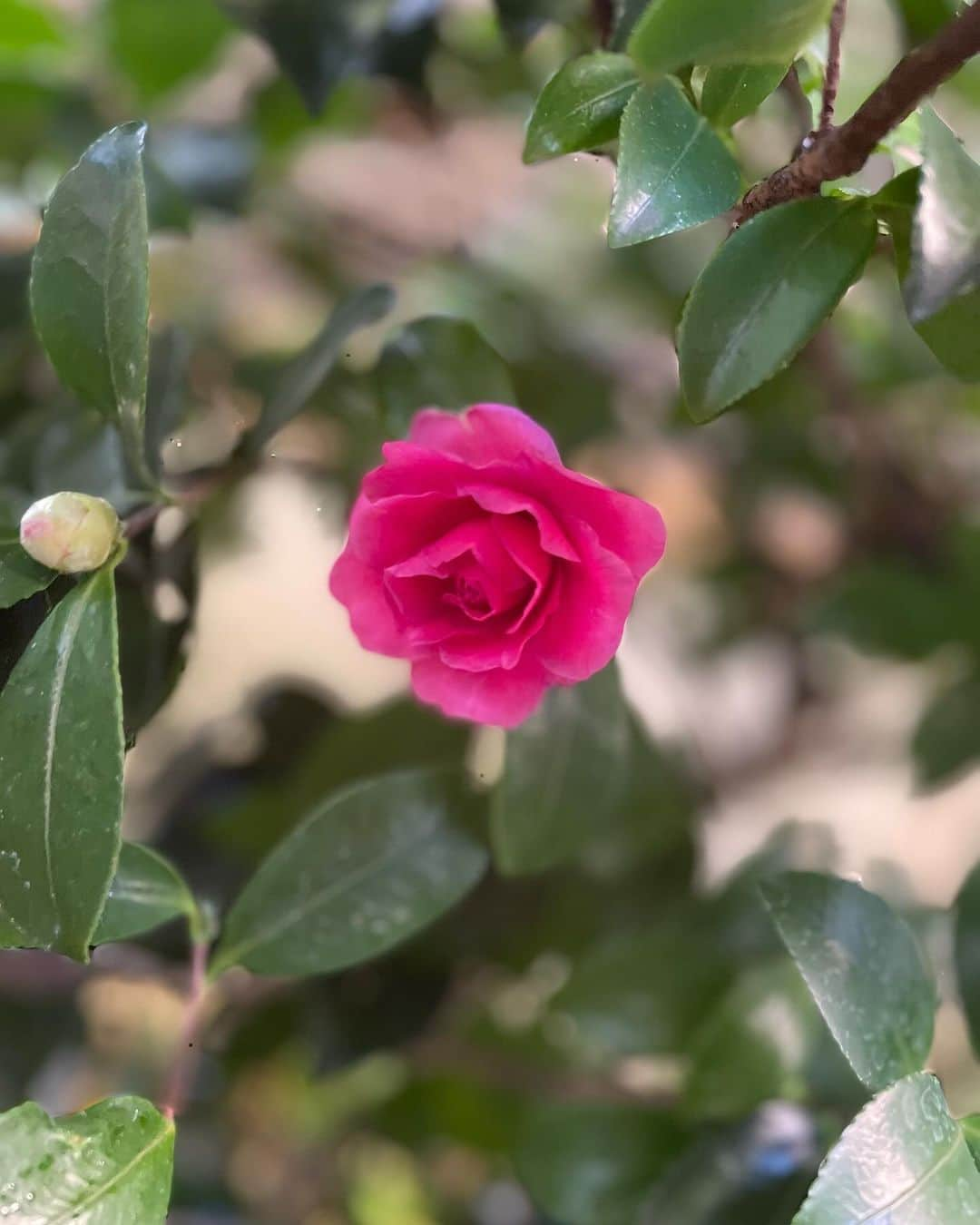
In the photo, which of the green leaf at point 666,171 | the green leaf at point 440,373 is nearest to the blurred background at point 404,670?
the green leaf at point 440,373

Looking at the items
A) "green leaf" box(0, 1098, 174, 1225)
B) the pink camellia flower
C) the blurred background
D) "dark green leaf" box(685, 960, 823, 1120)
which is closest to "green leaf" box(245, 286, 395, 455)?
the blurred background

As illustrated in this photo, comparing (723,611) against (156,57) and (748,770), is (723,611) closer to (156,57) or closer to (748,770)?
(748,770)

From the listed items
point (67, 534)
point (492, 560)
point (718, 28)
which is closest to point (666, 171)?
point (718, 28)

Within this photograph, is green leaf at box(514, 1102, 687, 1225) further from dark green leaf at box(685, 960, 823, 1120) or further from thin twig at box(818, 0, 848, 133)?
thin twig at box(818, 0, 848, 133)

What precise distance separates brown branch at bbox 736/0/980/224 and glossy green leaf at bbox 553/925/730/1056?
1.76 feet

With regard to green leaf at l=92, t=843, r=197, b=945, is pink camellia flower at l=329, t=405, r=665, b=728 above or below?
above

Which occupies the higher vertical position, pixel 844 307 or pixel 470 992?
pixel 844 307

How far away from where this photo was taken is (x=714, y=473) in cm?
139

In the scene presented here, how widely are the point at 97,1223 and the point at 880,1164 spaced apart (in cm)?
30

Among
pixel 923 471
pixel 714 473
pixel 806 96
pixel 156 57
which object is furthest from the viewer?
pixel 714 473

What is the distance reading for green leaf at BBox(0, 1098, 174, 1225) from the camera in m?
0.44

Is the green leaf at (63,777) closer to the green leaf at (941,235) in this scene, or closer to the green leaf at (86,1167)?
the green leaf at (86,1167)

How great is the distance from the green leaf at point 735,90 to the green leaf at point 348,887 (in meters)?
0.38

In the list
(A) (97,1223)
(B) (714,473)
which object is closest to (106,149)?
(A) (97,1223)
